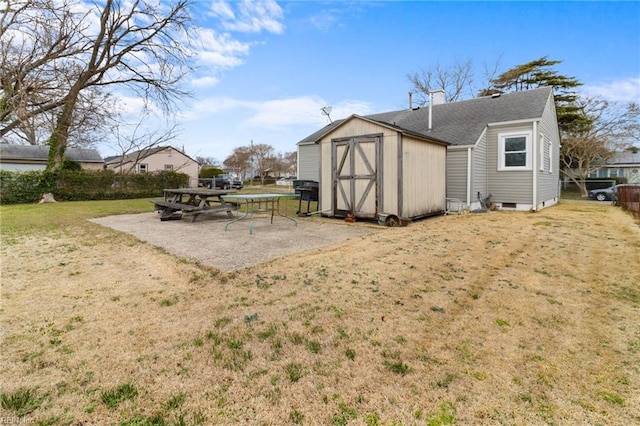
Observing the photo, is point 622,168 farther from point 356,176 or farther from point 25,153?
point 25,153

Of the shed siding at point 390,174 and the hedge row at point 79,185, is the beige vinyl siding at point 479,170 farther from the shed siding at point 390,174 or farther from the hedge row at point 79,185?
the hedge row at point 79,185

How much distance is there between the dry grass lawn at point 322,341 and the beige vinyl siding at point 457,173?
6684 mm

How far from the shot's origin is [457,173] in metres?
11.4

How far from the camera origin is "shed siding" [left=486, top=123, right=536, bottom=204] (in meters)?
11.4

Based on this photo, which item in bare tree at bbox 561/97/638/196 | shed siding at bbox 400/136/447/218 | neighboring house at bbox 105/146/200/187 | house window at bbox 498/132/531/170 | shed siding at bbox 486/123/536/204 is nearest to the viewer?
shed siding at bbox 400/136/447/218

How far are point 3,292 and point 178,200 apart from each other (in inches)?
267

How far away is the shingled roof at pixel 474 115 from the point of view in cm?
1155

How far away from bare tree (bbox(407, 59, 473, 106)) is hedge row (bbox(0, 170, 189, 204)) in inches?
873

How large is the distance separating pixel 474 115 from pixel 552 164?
4884 millimetres

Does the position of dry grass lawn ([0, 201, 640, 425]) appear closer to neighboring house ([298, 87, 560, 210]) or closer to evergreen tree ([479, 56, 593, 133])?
neighboring house ([298, 87, 560, 210])

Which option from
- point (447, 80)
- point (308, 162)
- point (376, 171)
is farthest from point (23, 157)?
point (447, 80)

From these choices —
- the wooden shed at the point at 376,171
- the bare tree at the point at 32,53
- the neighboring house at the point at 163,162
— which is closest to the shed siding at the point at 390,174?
the wooden shed at the point at 376,171

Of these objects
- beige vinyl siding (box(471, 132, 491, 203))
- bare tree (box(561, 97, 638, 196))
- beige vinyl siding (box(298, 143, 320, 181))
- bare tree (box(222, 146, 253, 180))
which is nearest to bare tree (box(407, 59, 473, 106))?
bare tree (box(561, 97, 638, 196))

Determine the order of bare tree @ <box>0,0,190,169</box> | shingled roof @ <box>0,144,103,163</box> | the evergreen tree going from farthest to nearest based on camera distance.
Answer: shingled roof @ <box>0,144,103,163</box>, the evergreen tree, bare tree @ <box>0,0,190,169</box>
